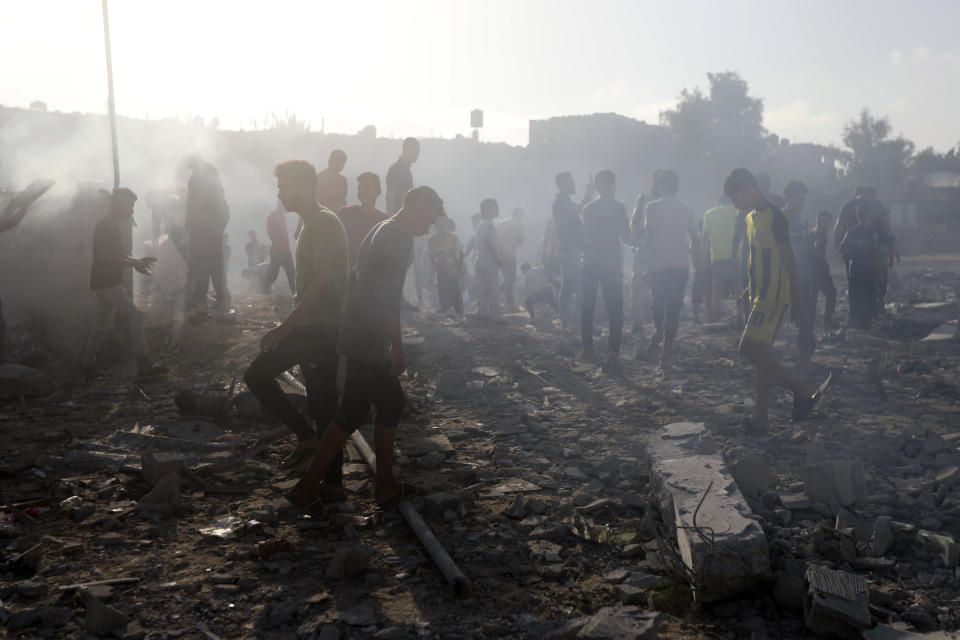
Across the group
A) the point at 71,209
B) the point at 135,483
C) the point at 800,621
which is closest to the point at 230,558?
the point at 135,483

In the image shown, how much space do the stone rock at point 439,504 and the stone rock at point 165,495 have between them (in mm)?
1316

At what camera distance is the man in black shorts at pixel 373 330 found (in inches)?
152

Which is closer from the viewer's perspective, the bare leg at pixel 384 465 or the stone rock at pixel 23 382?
the bare leg at pixel 384 465

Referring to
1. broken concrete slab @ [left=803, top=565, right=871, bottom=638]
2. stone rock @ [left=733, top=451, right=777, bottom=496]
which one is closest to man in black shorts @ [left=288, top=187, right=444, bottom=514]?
stone rock @ [left=733, top=451, right=777, bottom=496]

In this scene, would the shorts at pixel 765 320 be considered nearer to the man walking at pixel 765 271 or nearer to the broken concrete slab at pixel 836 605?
the man walking at pixel 765 271

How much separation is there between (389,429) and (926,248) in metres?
33.5

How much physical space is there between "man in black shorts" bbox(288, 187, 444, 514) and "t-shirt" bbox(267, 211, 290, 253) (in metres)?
6.07

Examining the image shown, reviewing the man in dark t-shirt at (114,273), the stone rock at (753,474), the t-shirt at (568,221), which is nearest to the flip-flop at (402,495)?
the stone rock at (753,474)

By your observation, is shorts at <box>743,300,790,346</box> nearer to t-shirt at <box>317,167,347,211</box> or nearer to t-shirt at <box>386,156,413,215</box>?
t-shirt at <box>317,167,347,211</box>

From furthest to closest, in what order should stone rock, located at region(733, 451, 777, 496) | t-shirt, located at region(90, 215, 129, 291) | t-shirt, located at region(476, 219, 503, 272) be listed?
t-shirt, located at region(476, 219, 503, 272) → t-shirt, located at region(90, 215, 129, 291) → stone rock, located at region(733, 451, 777, 496)

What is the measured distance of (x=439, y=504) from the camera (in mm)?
3928

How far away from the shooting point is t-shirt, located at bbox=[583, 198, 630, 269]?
754 cm

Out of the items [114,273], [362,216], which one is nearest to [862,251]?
[362,216]

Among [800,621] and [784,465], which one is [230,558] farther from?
[784,465]
